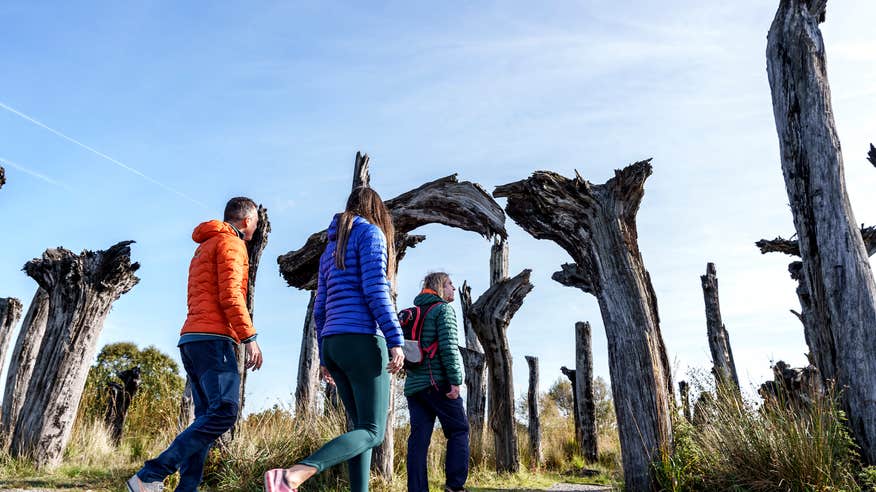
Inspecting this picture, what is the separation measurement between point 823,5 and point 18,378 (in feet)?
44.4

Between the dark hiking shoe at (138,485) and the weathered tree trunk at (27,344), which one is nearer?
the dark hiking shoe at (138,485)

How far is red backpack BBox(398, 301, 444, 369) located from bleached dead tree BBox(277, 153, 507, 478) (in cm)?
193

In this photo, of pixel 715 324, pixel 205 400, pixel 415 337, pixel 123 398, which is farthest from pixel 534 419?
pixel 205 400

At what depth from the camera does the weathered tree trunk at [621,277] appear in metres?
6.70

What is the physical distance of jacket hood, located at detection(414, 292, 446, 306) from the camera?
19.8 ft

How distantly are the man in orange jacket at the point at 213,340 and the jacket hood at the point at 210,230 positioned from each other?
1 cm

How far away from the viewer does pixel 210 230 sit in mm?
4934

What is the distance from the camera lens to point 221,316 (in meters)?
4.70

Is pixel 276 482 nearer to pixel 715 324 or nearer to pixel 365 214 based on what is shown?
pixel 365 214

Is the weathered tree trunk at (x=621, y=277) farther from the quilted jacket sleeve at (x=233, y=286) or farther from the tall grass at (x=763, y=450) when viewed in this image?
the quilted jacket sleeve at (x=233, y=286)

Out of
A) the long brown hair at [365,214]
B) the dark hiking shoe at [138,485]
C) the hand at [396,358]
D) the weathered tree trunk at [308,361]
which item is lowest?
the dark hiking shoe at [138,485]

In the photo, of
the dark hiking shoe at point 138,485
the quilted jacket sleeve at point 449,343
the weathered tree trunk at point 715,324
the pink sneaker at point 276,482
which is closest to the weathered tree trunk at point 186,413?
the quilted jacket sleeve at point 449,343

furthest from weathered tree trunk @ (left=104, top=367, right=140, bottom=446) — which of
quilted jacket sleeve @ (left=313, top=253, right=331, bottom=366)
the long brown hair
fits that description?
the long brown hair

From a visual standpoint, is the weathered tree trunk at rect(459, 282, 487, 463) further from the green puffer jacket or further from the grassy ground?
the green puffer jacket
